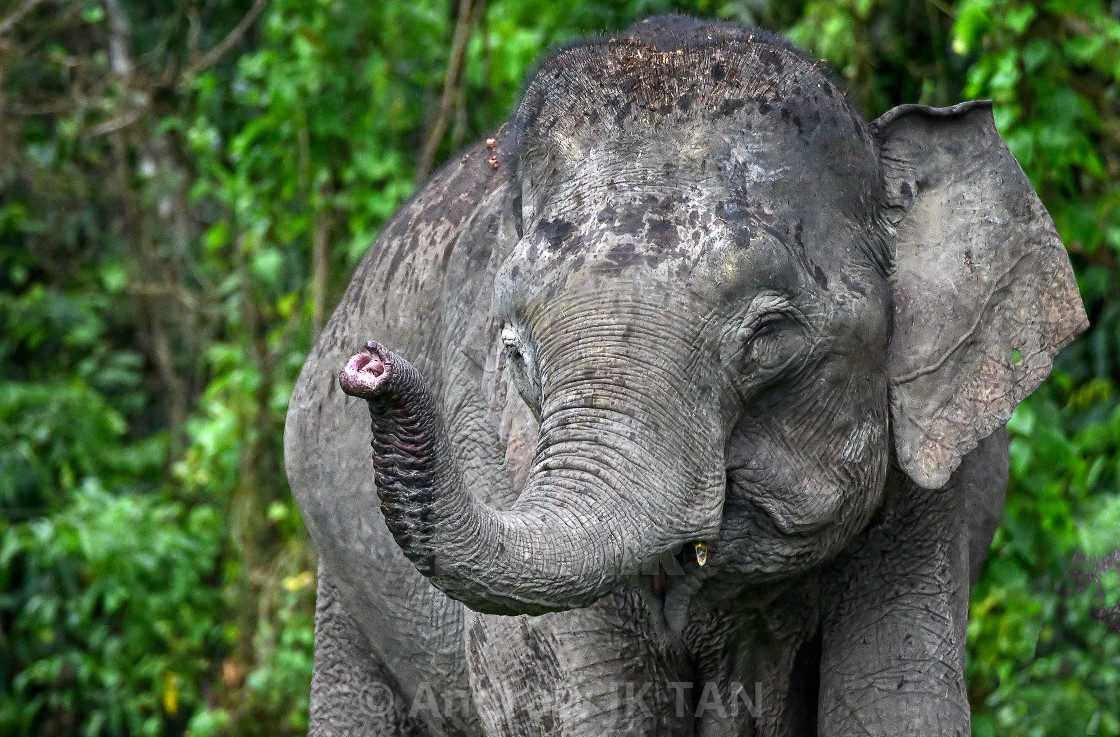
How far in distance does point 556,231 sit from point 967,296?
2.02 ft

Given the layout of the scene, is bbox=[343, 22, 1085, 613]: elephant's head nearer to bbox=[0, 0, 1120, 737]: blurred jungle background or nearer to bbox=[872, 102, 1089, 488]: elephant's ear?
bbox=[872, 102, 1089, 488]: elephant's ear

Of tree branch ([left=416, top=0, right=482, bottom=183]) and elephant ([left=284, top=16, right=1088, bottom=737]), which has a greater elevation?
tree branch ([left=416, top=0, right=482, bottom=183])

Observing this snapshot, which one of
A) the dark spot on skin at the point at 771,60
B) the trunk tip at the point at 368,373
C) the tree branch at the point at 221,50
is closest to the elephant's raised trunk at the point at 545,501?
the trunk tip at the point at 368,373

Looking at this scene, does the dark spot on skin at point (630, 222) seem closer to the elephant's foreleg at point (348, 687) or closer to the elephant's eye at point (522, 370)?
the elephant's eye at point (522, 370)

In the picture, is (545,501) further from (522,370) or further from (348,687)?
(348,687)

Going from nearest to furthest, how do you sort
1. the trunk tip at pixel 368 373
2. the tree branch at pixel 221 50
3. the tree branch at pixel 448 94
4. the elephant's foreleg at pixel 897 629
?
the trunk tip at pixel 368 373
the elephant's foreleg at pixel 897 629
the tree branch at pixel 448 94
the tree branch at pixel 221 50

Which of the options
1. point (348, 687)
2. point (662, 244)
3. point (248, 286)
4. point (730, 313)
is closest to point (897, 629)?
point (730, 313)

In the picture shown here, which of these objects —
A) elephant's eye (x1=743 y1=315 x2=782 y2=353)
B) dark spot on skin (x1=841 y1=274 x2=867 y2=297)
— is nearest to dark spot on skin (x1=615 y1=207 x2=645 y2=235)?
elephant's eye (x1=743 y1=315 x2=782 y2=353)

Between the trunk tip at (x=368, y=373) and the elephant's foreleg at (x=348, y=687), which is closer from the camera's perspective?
the trunk tip at (x=368, y=373)

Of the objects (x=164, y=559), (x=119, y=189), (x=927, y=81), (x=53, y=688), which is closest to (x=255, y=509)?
(x=164, y=559)

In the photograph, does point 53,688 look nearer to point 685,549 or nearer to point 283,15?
point 283,15

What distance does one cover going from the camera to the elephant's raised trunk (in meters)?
1.99

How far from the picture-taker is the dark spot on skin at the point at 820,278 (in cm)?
249

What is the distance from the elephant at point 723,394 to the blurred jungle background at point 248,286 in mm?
1053
